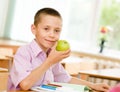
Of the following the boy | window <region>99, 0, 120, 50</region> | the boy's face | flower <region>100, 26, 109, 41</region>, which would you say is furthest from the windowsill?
the boy's face

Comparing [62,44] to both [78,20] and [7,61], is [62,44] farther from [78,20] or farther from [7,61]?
[78,20]

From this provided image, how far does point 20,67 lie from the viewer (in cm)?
177

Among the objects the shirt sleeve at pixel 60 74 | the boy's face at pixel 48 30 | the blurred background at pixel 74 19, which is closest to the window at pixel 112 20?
the blurred background at pixel 74 19

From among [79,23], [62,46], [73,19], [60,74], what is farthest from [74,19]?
[62,46]

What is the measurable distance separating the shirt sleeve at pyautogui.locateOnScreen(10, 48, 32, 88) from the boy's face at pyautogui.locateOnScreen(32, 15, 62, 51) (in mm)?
121

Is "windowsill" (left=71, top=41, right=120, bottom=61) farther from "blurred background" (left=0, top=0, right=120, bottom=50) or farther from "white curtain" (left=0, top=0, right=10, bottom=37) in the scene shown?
"white curtain" (left=0, top=0, right=10, bottom=37)

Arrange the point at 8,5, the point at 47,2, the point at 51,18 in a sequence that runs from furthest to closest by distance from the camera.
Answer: the point at 8,5 < the point at 47,2 < the point at 51,18

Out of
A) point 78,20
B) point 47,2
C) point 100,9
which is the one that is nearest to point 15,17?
point 47,2

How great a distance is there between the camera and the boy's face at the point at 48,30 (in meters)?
1.84

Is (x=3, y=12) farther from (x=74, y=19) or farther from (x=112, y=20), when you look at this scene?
(x=112, y=20)

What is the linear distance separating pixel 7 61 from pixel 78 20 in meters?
3.20

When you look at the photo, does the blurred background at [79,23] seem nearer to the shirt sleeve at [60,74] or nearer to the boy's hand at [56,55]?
the shirt sleeve at [60,74]

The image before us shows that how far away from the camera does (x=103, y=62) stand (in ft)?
18.7

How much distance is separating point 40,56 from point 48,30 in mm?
174
